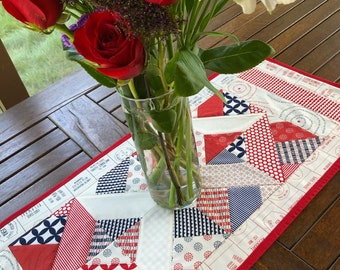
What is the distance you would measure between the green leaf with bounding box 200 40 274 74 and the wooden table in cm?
29

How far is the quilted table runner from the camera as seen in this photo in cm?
67

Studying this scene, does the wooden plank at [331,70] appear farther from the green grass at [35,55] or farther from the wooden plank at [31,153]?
the green grass at [35,55]

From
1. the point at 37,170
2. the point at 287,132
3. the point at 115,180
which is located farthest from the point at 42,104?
the point at 287,132

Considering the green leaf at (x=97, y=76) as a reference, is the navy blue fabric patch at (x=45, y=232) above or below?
below

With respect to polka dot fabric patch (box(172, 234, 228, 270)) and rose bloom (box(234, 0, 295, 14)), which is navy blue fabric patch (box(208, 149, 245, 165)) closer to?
polka dot fabric patch (box(172, 234, 228, 270))

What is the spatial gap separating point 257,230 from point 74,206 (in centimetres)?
33

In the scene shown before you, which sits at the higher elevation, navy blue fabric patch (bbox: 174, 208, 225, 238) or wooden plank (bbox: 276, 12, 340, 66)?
wooden plank (bbox: 276, 12, 340, 66)

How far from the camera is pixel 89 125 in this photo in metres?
0.92

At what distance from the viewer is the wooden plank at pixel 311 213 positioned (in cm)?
65

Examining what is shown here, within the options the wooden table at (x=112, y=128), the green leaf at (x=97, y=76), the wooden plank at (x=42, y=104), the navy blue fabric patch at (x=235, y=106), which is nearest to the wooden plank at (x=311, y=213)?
the wooden table at (x=112, y=128)

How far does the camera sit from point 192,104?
92 cm

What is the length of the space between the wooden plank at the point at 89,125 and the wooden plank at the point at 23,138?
2 cm

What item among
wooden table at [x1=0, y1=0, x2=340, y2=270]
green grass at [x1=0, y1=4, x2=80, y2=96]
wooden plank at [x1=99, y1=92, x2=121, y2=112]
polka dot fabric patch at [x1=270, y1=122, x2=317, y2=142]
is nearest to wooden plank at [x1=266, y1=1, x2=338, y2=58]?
wooden table at [x1=0, y1=0, x2=340, y2=270]

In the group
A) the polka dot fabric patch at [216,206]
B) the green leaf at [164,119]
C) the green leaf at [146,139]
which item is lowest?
the polka dot fabric patch at [216,206]
